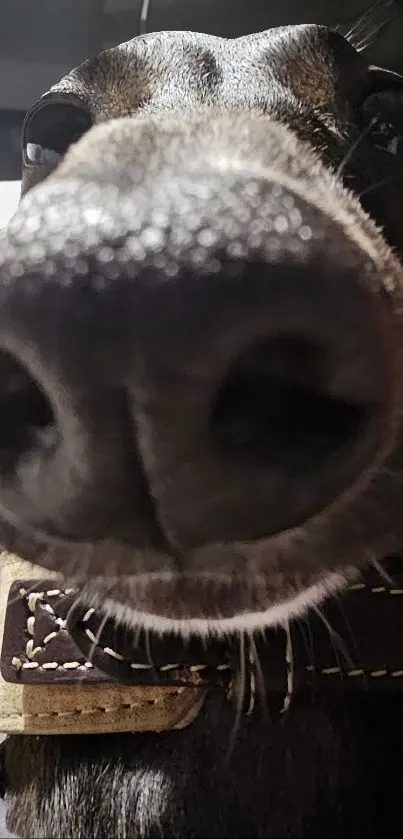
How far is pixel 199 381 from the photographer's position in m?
0.46

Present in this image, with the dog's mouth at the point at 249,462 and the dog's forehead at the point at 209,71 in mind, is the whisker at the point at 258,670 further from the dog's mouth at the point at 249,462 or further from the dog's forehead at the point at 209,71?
the dog's forehead at the point at 209,71

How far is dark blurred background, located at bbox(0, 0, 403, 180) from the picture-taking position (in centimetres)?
190

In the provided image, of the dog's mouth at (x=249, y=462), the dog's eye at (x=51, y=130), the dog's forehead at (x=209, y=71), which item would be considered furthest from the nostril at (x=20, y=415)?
the dog's eye at (x=51, y=130)

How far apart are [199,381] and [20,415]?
0.14 metres

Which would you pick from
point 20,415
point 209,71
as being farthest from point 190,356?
point 209,71

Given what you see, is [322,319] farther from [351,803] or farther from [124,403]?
[351,803]

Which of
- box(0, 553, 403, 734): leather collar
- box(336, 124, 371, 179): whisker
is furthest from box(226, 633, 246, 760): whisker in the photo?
box(336, 124, 371, 179): whisker

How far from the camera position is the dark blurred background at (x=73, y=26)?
1.90m

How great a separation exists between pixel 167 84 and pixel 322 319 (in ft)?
1.77

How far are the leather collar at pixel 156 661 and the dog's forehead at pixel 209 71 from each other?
1.52ft

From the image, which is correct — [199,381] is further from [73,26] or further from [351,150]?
[73,26]

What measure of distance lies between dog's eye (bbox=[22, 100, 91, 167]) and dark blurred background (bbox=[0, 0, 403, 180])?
86cm

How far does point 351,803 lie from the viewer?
0.66 metres

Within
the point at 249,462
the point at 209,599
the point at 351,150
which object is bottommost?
the point at 209,599
